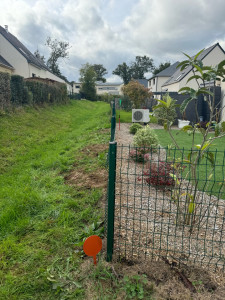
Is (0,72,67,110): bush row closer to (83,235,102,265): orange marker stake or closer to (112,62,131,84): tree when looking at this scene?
→ (83,235,102,265): orange marker stake

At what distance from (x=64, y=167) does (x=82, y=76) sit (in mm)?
37987

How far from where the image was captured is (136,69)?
221 ft

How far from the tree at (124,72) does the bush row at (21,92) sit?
5440cm

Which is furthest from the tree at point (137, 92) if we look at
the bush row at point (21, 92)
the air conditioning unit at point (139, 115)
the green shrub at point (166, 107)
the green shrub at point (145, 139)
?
the green shrub at point (166, 107)

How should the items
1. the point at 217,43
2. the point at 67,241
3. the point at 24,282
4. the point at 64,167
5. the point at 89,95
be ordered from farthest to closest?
the point at 89,95, the point at 217,43, the point at 64,167, the point at 67,241, the point at 24,282

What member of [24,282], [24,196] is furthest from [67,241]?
[24,196]

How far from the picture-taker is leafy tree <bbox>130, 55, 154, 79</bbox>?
6725cm

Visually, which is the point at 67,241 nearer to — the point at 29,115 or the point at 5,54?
the point at 29,115

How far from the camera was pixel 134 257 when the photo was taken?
7.55 ft

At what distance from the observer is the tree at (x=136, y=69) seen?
219 feet

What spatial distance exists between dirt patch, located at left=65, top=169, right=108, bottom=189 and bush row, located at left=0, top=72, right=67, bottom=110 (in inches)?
246

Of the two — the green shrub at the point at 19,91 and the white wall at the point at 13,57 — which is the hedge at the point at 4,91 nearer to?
the green shrub at the point at 19,91

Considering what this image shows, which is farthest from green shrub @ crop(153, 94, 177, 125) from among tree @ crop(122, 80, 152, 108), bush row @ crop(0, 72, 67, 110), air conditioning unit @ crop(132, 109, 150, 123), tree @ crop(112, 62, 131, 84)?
tree @ crop(112, 62, 131, 84)

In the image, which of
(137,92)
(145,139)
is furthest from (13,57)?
(145,139)
